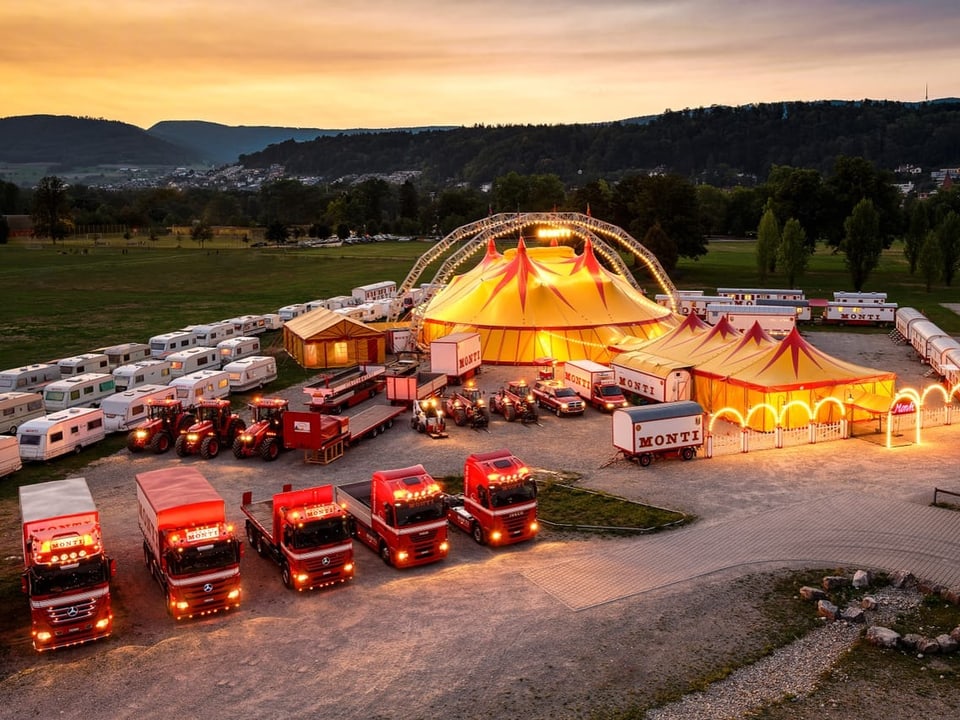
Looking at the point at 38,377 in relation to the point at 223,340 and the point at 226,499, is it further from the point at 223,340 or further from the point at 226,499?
the point at 226,499

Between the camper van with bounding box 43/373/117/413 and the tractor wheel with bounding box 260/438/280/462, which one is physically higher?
the camper van with bounding box 43/373/117/413

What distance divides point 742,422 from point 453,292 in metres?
21.3

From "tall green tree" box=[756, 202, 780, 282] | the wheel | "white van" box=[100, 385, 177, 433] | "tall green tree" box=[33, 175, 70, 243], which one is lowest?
the wheel

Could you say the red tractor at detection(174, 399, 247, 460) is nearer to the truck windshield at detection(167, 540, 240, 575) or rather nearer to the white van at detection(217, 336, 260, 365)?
the truck windshield at detection(167, 540, 240, 575)

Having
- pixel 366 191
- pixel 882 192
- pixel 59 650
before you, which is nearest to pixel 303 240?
pixel 366 191

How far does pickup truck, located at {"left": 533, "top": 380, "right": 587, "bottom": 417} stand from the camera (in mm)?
33031

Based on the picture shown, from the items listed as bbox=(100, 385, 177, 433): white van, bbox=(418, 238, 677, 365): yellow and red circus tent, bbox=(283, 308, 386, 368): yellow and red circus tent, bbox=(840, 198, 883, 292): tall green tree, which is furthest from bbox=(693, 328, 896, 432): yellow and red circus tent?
bbox=(840, 198, 883, 292): tall green tree

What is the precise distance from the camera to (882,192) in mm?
85750

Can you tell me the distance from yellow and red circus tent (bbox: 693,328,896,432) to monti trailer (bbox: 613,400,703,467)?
15.0 ft

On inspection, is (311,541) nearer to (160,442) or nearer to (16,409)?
(160,442)

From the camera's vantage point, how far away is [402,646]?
594 inches

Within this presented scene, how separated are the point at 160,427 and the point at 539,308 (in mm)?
20442

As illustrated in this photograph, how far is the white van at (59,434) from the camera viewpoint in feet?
90.5

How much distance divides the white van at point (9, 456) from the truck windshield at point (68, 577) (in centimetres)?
1287
